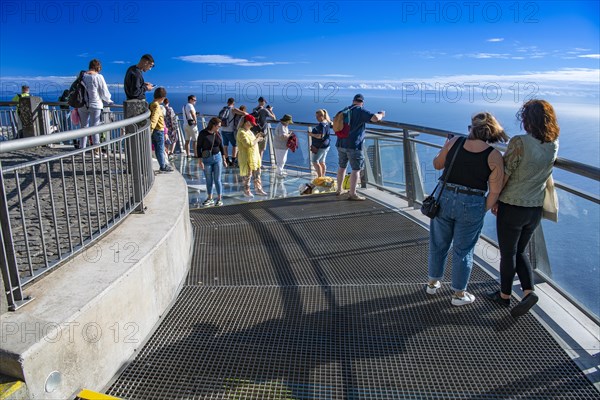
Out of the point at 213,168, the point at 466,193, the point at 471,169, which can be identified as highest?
the point at 471,169

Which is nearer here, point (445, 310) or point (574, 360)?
point (574, 360)

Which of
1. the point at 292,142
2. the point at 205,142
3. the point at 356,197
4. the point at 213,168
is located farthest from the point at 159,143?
the point at 292,142

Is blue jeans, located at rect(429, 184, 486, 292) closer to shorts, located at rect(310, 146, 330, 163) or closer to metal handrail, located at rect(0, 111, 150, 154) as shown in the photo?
metal handrail, located at rect(0, 111, 150, 154)

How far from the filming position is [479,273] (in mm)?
4859

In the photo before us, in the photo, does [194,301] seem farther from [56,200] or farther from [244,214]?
[244,214]

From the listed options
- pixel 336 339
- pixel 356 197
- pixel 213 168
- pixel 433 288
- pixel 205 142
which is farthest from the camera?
pixel 213 168

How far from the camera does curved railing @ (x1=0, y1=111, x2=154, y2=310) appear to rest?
271 cm

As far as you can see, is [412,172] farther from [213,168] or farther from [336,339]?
[336,339]

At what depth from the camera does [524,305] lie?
12.6ft

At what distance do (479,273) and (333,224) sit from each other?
2409 mm

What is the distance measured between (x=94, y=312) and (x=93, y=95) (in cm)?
695

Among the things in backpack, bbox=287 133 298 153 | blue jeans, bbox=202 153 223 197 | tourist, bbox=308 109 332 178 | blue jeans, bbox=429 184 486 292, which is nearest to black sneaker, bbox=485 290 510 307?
blue jeans, bbox=429 184 486 292

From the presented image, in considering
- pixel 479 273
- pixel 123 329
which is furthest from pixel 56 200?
pixel 479 273

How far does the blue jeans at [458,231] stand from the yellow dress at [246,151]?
6596 millimetres
